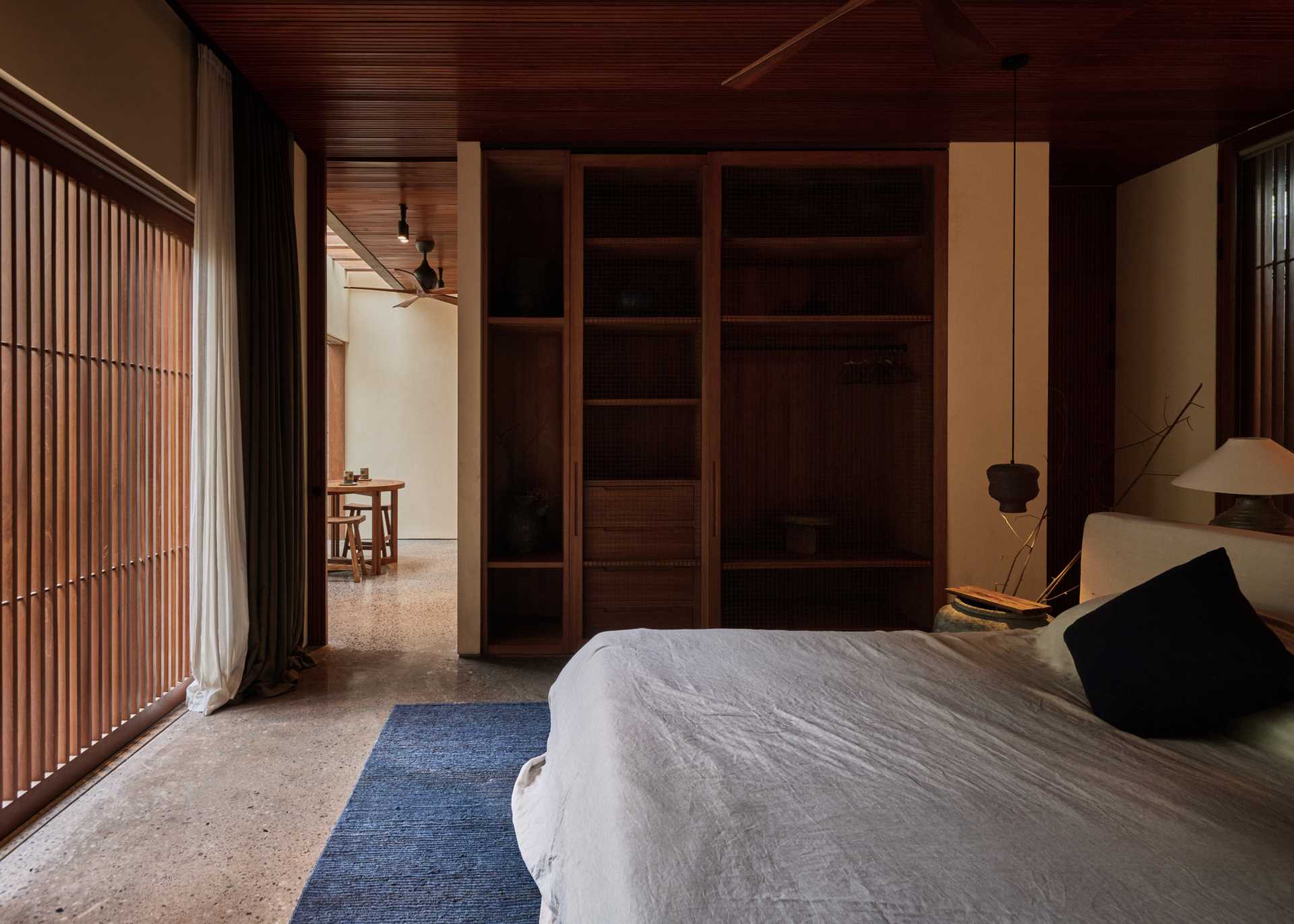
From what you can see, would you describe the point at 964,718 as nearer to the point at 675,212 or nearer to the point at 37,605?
the point at 37,605

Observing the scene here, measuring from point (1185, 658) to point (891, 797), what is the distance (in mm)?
814

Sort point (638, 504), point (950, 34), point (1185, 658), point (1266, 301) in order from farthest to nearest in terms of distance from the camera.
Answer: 1. point (638, 504)
2. point (1266, 301)
3. point (950, 34)
4. point (1185, 658)

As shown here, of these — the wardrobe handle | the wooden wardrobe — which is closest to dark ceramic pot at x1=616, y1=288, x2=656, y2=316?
the wooden wardrobe

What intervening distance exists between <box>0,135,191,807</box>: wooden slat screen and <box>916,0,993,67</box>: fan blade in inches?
104

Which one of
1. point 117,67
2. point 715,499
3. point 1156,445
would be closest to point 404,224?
point 117,67

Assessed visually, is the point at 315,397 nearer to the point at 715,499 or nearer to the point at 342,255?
the point at 715,499

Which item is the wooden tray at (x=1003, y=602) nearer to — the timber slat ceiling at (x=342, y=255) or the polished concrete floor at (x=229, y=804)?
the polished concrete floor at (x=229, y=804)

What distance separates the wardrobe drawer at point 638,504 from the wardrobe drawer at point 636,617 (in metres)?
0.46

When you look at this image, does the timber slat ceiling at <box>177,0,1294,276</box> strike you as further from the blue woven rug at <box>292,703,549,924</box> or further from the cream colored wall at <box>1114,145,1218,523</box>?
the blue woven rug at <box>292,703,549,924</box>

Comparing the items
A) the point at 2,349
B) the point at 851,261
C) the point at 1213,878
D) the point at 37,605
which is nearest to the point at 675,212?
the point at 851,261

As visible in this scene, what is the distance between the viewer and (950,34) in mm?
2047

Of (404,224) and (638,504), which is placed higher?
(404,224)

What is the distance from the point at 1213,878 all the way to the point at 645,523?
3.04 m

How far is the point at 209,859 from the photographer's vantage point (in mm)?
1995
